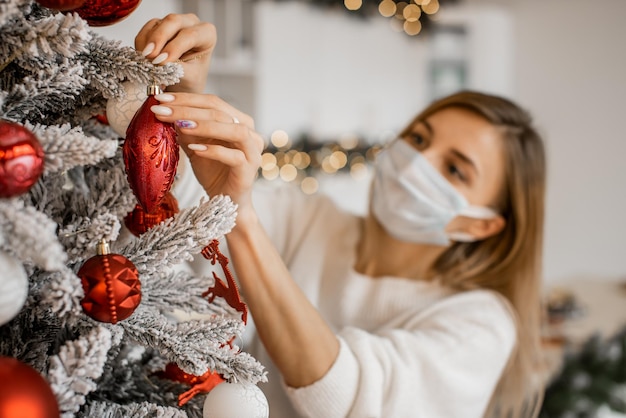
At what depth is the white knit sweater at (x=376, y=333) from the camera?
797 millimetres

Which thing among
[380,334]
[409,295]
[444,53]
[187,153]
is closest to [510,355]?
[409,295]

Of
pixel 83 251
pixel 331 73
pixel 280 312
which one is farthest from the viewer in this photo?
pixel 331 73

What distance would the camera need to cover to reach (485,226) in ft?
4.00

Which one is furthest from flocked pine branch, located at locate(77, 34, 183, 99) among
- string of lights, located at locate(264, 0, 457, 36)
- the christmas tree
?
string of lights, located at locate(264, 0, 457, 36)

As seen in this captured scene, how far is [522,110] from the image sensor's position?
1.22 m

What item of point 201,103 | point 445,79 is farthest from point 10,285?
point 445,79

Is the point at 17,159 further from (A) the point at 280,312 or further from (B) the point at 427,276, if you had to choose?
(B) the point at 427,276

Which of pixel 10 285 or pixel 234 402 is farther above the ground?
pixel 10 285

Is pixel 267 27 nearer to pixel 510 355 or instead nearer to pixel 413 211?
pixel 413 211

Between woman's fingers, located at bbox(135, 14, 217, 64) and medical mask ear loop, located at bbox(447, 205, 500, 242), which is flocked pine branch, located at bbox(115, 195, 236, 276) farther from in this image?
medical mask ear loop, located at bbox(447, 205, 500, 242)

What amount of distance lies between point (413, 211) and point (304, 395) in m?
0.48

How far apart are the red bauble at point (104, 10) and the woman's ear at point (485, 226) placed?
902 millimetres

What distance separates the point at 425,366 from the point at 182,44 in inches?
23.8

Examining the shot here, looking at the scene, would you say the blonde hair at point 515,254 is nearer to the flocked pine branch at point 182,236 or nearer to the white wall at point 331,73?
the flocked pine branch at point 182,236
